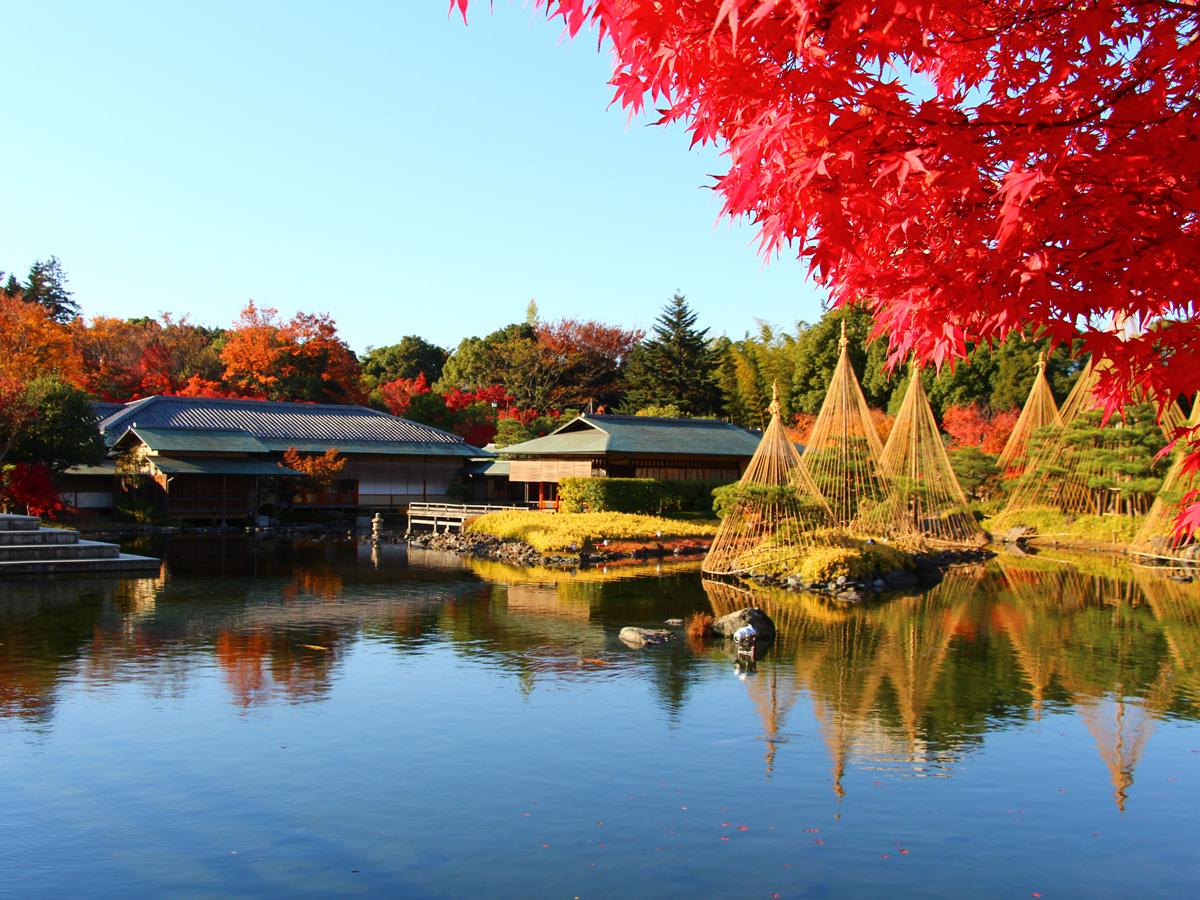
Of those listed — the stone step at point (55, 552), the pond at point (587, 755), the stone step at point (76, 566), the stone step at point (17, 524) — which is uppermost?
the stone step at point (17, 524)

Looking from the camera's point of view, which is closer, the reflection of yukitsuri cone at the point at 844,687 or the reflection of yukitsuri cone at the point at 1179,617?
the reflection of yukitsuri cone at the point at 844,687

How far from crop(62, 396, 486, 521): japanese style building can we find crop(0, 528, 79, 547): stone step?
11.3 meters

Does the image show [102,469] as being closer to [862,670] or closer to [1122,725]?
[862,670]

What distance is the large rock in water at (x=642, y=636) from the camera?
1373 centimetres

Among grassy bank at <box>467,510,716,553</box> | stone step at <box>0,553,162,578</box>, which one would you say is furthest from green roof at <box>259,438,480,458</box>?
stone step at <box>0,553,162,578</box>

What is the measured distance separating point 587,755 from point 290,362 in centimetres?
3976

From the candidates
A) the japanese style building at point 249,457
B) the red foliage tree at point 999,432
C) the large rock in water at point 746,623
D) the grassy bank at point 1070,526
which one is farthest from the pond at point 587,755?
the red foliage tree at point 999,432

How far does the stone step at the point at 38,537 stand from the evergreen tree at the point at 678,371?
3109 centimetres

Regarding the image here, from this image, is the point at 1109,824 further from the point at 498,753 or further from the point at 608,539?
the point at 608,539

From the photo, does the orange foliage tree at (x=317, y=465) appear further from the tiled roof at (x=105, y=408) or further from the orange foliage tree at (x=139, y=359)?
the orange foliage tree at (x=139, y=359)

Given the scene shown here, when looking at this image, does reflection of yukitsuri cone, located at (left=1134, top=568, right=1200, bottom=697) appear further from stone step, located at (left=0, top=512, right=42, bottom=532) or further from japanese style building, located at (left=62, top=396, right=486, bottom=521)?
japanese style building, located at (left=62, top=396, right=486, bottom=521)

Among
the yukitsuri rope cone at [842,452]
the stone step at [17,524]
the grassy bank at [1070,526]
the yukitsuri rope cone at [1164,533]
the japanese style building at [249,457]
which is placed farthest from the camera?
the japanese style building at [249,457]

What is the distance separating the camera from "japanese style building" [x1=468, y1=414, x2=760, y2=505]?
31.6 meters

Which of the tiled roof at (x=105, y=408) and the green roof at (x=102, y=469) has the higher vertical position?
the tiled roof at (x=105, y=408)
